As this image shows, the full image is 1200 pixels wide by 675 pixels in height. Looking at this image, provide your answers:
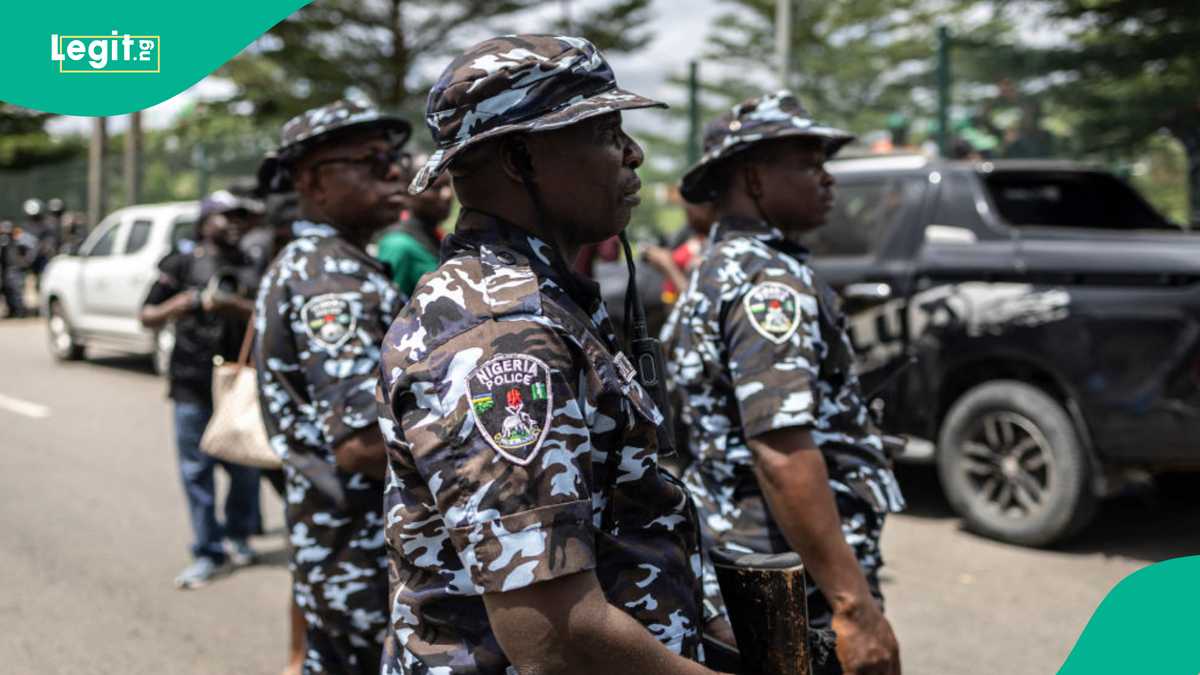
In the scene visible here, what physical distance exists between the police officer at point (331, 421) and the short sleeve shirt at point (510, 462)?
1.10m

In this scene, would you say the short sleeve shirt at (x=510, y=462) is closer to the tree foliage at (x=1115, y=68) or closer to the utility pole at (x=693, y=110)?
the tree foliage at (x=1115, y=68)

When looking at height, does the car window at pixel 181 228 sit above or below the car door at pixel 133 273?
above

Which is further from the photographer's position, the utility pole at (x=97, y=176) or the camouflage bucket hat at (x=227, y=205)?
the utility pole at (x=97, y=176)

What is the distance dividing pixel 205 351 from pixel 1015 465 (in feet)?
12.7

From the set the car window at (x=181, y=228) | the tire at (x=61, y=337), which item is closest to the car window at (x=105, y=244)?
the tire at (x=61, y=337)

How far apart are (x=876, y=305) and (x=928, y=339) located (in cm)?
32

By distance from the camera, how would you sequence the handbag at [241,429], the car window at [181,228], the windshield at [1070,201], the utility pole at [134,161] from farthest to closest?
the utility pole at [134,161]
the car window at [181,228]
the windshield at [1070,201]
the handbag at [241,429]

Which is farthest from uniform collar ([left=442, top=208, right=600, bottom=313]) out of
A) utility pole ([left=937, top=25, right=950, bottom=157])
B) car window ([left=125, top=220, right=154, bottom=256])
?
car window ([left=125, top=220, right=154, bottom=256])

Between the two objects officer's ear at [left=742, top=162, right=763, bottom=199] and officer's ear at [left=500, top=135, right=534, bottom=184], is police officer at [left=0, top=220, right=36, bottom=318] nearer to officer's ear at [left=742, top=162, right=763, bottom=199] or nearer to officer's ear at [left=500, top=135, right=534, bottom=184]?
officer's ear at [left=742, top=162, right=763, bottom=199]

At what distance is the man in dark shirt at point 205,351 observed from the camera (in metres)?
5.73

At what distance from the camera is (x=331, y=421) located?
2852 millimetres

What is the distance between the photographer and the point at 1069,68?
10.7 meters

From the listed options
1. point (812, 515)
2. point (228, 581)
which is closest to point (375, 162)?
point (812, 515)

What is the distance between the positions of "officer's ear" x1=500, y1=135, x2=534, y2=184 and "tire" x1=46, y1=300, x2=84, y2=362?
44.4 ft
